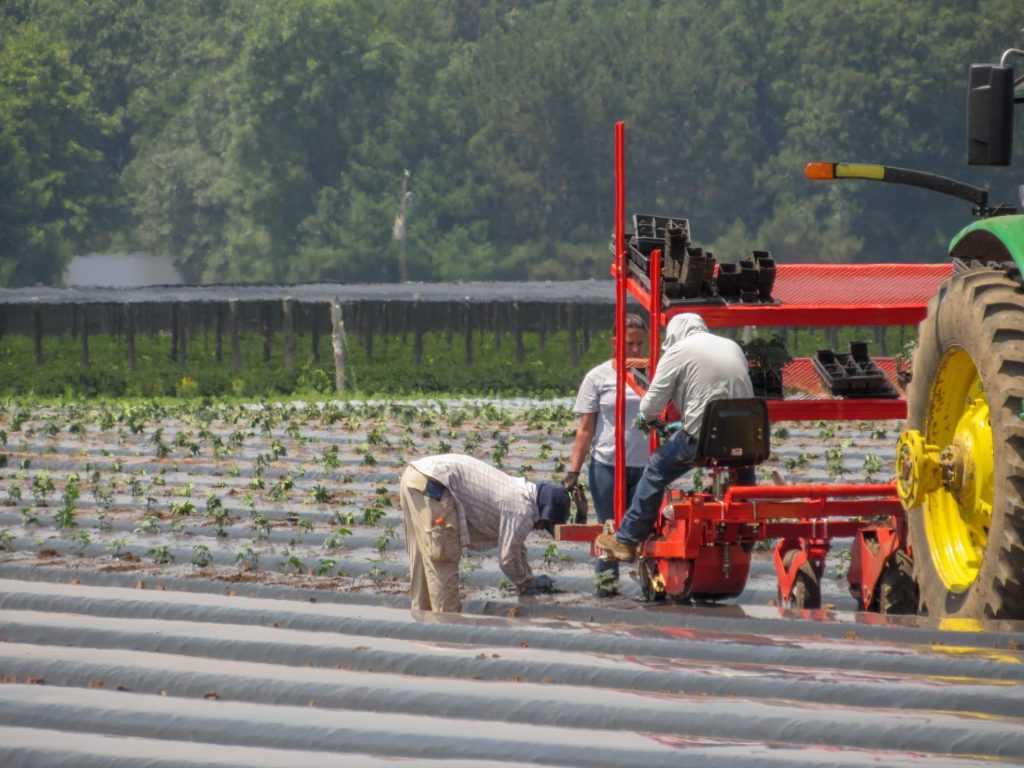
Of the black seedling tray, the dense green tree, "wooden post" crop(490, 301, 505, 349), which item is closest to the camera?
the black seedling tray

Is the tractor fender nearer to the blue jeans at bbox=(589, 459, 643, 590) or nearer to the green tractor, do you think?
the green tractor

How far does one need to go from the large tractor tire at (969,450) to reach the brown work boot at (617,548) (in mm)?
1476

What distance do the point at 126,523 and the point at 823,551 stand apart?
16.8 feet

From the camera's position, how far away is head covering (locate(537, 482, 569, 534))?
30.3 ft

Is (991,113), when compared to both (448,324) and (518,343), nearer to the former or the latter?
(518,343)

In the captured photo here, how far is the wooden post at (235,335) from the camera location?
32188 millimetres

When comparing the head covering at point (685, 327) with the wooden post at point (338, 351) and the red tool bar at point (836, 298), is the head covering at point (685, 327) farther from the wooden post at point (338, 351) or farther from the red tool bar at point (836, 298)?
the wooden post at point (338, 351)

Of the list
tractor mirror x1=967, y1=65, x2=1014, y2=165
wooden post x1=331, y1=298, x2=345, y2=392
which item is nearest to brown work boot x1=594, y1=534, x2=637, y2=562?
tractor mirror x1=967, y1=65, x2=1014, y2=165

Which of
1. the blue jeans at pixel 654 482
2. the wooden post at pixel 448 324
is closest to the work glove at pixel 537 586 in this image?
the blue jeans at pixel 654 482

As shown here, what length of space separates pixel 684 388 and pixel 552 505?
86cm

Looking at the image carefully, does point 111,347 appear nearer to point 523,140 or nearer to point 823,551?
point 823,551

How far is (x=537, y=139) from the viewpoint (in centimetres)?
7031

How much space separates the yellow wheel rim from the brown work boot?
159cm

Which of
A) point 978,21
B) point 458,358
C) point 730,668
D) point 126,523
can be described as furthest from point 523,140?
point 730,668
